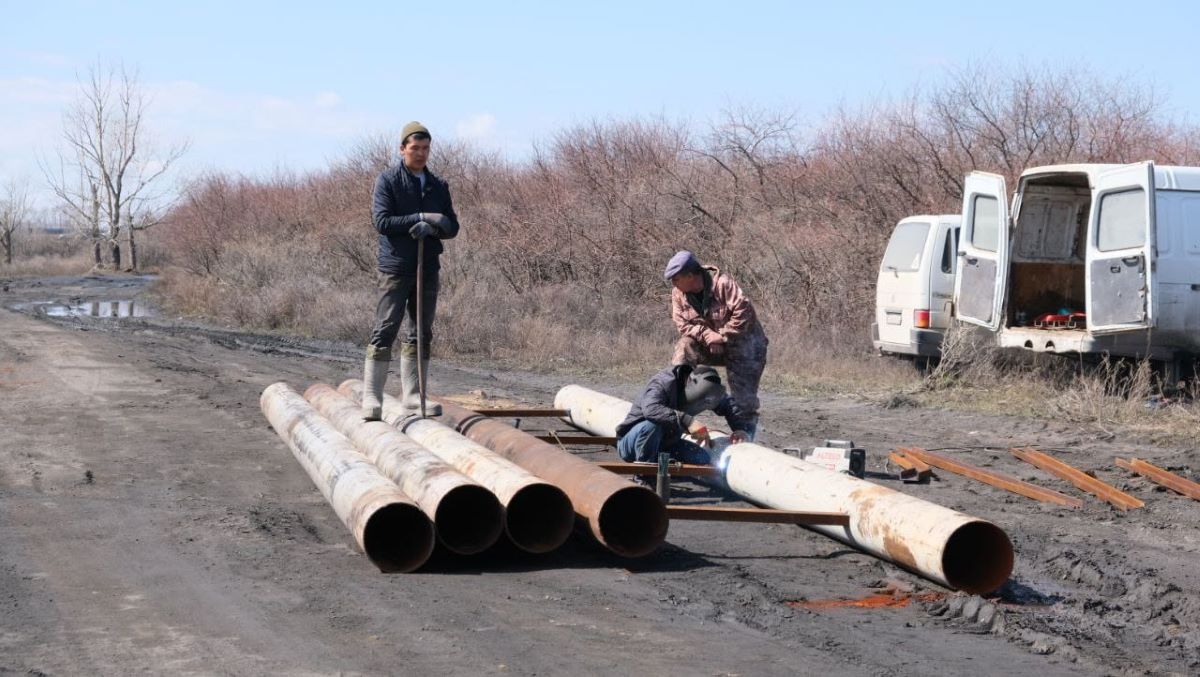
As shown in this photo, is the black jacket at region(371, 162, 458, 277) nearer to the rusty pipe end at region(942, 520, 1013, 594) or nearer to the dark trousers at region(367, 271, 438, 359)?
the dark trousers at region(367, 271, 438, 359)

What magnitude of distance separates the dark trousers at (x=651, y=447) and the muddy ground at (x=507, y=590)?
0.24m

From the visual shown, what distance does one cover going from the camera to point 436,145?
33.9 metres

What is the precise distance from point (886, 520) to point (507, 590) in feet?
6.18

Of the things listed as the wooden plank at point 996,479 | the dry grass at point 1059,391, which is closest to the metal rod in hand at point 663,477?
the wooden plank at point 996,479

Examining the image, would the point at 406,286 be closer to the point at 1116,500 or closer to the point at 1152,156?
the point at 1116,500

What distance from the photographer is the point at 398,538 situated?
20.5 feet

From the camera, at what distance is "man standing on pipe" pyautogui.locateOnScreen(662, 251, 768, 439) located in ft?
27.7

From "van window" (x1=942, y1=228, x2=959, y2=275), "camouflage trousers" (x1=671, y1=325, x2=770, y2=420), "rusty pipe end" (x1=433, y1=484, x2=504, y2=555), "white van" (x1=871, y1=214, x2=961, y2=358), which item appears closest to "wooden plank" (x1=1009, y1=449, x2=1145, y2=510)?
"camouflage trousers" (x1=671, y1=325, x2=770, y2=420)

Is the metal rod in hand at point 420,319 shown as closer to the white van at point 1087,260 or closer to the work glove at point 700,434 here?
the work glove at point 700,434

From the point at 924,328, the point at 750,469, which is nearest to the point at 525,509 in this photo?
the point at 750,469

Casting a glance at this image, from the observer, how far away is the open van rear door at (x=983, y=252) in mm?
13469

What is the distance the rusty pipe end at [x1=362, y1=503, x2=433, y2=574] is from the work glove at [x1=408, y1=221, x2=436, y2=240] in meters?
2.65

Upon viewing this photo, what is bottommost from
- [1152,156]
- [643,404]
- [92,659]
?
[92,659]

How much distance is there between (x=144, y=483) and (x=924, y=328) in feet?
31.0
